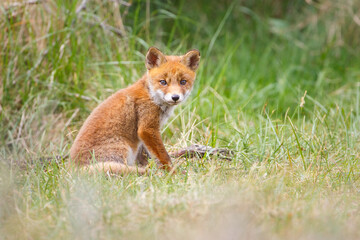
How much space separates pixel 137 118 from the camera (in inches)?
187

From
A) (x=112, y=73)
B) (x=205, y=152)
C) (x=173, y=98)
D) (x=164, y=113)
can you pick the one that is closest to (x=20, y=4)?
(x=112, y=73)

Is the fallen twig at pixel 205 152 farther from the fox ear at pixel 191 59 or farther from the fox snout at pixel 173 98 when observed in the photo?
the fox ear at pixel 191 59

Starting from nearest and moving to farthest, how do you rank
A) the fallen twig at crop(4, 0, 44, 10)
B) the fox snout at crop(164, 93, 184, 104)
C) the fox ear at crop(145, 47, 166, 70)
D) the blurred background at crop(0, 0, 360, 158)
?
the fox snout at crop(164, 93, 184, 104)
the fox ear at crop(145, 47, 166, 70)
the blurred background at crop(0, 0, 360, 158)
the fallen twig at crop(4, 0, 44, 10)

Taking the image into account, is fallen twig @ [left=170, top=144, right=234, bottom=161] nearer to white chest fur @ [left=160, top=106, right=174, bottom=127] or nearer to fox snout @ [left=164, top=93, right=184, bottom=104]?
white chest fur @ [left=160, top=106, right=174, bottom=127]

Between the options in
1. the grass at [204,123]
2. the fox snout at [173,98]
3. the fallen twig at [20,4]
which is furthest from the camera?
the fallen twig at [20,4]

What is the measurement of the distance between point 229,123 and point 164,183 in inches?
75.8

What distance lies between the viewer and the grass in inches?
119

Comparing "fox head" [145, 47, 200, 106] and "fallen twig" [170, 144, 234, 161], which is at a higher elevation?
"fox head" [145, 47, 200, 106]

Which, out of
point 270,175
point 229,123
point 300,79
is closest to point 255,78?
point 300,79

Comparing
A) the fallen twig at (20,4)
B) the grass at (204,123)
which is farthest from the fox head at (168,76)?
the fallen twig at (20,4)

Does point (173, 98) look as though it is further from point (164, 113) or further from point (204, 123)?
point (204, 123)

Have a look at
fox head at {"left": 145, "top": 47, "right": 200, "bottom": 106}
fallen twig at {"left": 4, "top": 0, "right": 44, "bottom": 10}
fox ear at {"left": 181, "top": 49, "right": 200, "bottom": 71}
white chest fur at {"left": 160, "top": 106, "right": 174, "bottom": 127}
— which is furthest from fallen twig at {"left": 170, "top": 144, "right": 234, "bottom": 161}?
fallen twig at {"left": 4, "top": 0, "right": 44, "bottom": 10}

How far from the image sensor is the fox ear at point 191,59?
15.9ft

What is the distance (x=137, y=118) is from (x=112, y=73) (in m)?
2.00
